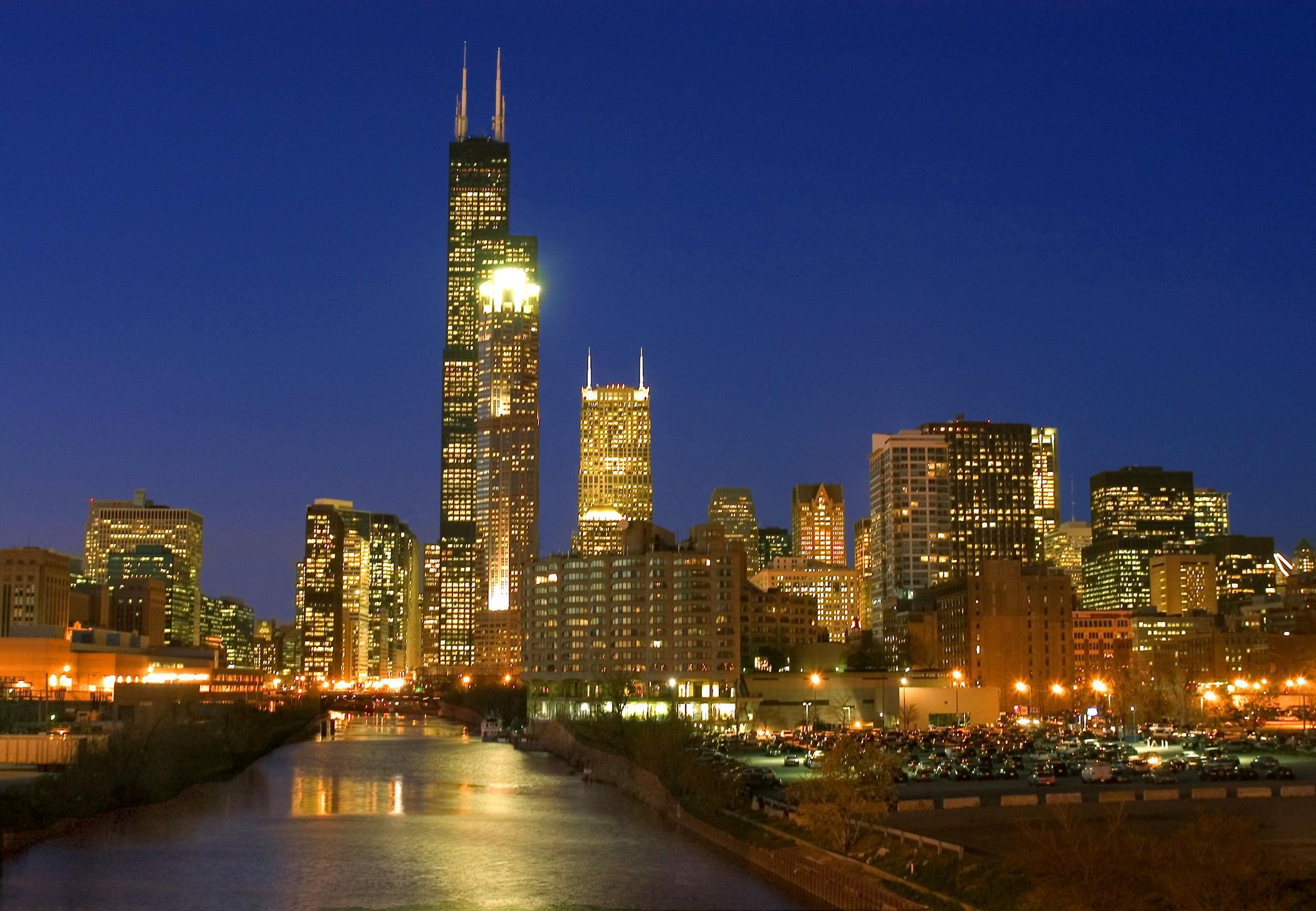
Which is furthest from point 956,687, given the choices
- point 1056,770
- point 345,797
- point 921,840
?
point 921,840

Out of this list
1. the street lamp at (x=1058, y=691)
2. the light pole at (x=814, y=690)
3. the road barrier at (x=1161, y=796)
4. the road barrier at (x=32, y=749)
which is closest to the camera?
the road barrier at (x=1161, y=796)

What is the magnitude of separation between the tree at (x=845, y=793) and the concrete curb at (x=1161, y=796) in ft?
50.1

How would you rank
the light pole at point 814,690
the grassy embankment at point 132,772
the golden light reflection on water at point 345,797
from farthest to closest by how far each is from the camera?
the light pole at point 814,690 → the golden light reflection on water at point 345,797 → the grassy embankment at point 132,772

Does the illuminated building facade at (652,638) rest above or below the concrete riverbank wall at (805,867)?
above

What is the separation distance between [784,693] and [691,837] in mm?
109142

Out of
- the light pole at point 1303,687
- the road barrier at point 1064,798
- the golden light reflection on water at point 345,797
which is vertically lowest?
the golden light reflection on water at point 345,797

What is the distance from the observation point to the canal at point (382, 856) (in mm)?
51000

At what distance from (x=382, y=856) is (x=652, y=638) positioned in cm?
12897

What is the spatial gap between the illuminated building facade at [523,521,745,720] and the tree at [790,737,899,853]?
122 m

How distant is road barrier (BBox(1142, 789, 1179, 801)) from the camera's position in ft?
212

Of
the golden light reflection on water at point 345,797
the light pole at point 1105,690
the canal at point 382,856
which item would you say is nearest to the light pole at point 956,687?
the light pole at point 1105,690

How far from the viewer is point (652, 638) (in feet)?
623

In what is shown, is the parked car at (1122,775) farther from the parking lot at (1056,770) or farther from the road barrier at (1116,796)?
the road barrier at (1116,796)

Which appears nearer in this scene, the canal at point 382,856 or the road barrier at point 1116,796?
the canal at point 382,856
